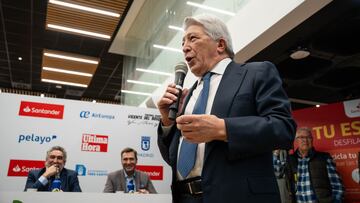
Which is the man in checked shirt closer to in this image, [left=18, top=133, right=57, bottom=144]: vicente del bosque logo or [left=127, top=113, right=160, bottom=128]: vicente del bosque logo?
[left=127, top=113, right=160, bottom=128]: vicente del bosque logo

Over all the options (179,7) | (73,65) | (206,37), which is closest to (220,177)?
(206,37)

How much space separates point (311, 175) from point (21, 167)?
355cm

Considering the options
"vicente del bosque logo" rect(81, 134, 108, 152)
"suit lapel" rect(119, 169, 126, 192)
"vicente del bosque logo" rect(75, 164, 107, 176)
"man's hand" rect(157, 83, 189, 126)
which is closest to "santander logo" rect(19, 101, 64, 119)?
"vicente del bosque logo" rect(81, 134, 108, 152)

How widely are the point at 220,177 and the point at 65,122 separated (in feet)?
10.9

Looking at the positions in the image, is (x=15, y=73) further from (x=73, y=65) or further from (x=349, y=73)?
(x=349, y=73)

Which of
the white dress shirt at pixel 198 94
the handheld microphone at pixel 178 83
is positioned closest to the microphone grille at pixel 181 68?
the handheld microphone at pixel 178 83

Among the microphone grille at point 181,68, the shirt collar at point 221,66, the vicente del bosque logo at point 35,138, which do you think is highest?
the microphone grille at point 181,68

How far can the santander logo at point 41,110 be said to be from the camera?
376 cm

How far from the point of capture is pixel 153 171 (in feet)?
13.7

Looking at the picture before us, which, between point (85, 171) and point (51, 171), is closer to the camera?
point (51, 171)

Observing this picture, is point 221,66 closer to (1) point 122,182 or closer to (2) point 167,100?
(2) point 167,100

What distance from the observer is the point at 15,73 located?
9117mm

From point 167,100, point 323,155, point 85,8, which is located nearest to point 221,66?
point 167,100

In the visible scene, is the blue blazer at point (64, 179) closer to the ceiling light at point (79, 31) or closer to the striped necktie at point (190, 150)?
the striped necktie at point (190, 150)
